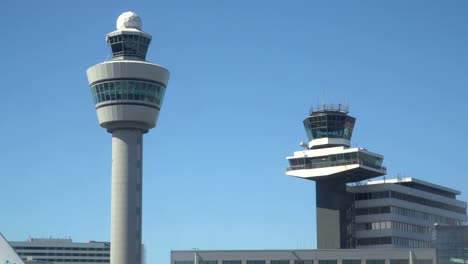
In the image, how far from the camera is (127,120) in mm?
149625

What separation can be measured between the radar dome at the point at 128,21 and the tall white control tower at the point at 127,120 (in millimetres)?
4654

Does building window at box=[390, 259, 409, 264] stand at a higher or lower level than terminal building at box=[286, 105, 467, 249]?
lower

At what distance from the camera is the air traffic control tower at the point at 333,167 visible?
147750 millimetres

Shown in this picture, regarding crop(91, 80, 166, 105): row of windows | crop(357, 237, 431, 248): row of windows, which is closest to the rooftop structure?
crop(91, 80, 166, 105): row of windows

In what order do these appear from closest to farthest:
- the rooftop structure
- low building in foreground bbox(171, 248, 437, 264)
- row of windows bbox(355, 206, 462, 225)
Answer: the rooftop structure, low building in foreground bbox(171, 248, 437, 264), row of windows bbox(355, 206, 462, 225)

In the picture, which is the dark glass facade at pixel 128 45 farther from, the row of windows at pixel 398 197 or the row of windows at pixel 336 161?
the row of windows at pixel 398 197

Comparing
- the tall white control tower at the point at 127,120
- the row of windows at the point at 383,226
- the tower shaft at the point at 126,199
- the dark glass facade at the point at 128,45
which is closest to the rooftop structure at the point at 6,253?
the tower shaft at the point at 126,199

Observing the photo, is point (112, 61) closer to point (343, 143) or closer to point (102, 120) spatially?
point (102, 120)

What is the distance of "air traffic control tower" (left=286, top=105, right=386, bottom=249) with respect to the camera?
147750 mm

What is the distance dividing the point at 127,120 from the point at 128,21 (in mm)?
21728

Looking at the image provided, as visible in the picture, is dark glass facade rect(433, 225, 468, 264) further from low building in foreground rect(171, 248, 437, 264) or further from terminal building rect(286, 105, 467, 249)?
terminal building rect(286, 105, 467, 249)

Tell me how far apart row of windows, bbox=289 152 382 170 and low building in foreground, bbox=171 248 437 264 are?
58.8 ft

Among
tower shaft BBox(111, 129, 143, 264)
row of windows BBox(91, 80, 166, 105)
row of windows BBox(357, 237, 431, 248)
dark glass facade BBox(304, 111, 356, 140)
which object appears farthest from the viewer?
dark glass facade BBox(304, 111, 356, 140)

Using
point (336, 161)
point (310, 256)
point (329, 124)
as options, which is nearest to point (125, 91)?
point (329, 124)
